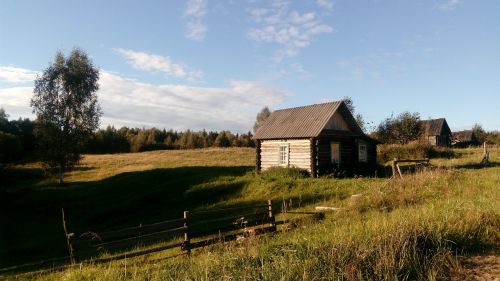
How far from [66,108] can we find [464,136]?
2736 inches

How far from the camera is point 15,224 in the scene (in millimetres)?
24188

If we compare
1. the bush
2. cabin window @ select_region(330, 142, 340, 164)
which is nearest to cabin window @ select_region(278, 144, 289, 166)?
the bush

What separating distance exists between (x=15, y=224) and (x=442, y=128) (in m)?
62.5

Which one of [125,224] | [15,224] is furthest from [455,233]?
[15,224]

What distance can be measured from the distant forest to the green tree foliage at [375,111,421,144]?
3652 centimetres

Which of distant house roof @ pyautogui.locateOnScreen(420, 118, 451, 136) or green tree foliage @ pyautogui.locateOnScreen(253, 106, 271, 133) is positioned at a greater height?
green tree foliage @ pyautogui.locateOnScreen(253, 106, 271, 133)

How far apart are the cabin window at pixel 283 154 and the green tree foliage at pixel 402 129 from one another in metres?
30.6

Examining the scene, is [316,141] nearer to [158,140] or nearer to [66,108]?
[66,108]

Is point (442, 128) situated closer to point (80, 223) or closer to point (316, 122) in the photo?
point (316, 122)

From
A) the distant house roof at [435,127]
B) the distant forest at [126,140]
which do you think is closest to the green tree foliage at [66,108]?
the distant forest at [126,140]

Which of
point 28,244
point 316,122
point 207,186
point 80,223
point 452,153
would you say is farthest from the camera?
point 452,153

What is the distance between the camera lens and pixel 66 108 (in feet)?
129

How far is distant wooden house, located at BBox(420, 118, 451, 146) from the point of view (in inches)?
2512

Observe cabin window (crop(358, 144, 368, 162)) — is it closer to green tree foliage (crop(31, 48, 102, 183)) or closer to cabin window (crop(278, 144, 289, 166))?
cabin window (crop(278, 144, 289, 166))
